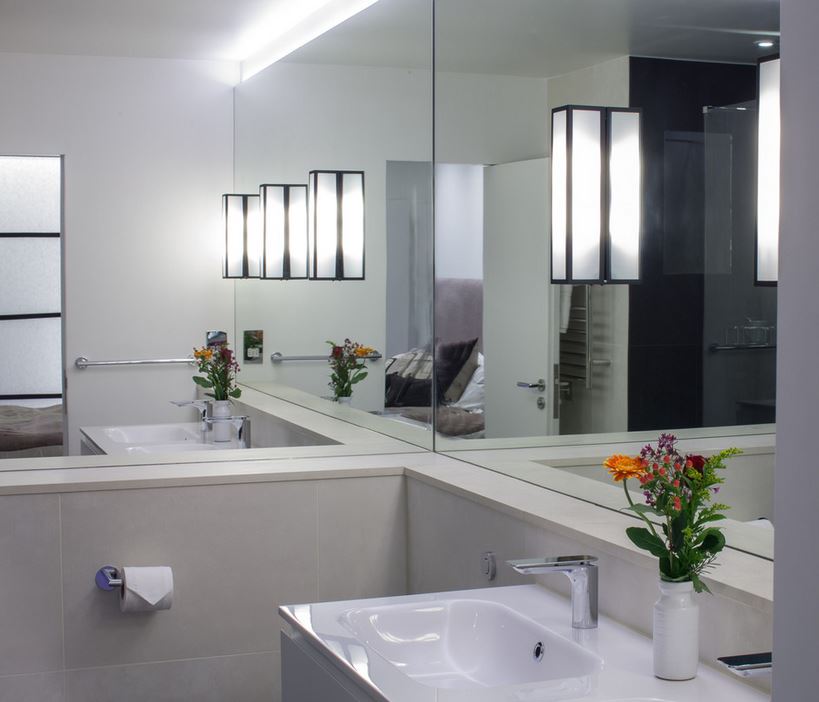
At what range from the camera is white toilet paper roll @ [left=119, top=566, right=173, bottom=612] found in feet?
7.14

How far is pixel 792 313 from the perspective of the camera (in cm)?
45

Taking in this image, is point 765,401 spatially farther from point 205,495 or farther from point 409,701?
point 205,495

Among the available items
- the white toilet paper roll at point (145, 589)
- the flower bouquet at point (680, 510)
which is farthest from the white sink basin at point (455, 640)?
the white toilet paper roll at point (145, 589)

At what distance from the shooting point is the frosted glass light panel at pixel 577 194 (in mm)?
1827

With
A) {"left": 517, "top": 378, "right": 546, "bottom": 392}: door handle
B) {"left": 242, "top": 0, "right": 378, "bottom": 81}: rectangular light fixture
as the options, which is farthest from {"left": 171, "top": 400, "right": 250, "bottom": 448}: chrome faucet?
{"left": 242, "top": 0, "right": 378, "bottom": 81}: rectangular light fixture

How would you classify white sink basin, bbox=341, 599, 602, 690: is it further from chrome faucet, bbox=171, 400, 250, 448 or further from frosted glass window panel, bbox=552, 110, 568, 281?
chrome faucet, bbox=171, 400, 250, 448

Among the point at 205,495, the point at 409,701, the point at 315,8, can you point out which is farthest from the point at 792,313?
the point at 315,8

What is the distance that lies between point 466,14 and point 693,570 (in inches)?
62.1

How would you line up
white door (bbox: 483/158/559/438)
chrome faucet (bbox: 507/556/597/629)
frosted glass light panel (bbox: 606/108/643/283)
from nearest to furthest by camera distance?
1. chrome faucet (bbox: 507/556/597/629)
2. frosted glass light panel (bbox: 606/108/643/283)
3. white door (bbox: 483/158/559/438)

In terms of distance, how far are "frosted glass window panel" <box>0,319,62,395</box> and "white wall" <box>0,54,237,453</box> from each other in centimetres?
4

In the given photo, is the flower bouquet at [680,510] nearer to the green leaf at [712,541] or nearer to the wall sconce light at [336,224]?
the green leaf at [712,541]

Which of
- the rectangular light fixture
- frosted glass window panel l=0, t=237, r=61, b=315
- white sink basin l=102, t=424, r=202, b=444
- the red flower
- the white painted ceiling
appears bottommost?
white sink basin l=102, t=424, r=202, b=444

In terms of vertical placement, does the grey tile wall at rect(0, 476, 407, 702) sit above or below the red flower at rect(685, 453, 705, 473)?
below

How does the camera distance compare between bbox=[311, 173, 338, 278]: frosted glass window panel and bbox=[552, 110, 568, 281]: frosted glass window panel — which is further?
bbox=[311, 173, 338, 278]: frosted glass window panel
